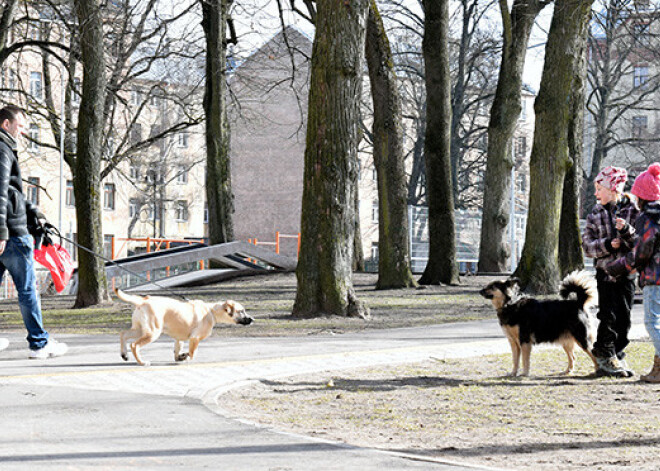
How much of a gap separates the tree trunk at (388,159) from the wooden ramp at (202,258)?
597 centimetres

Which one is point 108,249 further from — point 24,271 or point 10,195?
point 10,195

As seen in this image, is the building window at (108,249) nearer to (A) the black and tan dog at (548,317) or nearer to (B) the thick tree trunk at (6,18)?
(B) the thick tree trunk at (6,18)

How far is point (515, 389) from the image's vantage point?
339 inches

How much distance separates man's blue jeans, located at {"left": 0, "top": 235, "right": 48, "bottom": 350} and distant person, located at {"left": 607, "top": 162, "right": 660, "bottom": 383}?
18.0 ft

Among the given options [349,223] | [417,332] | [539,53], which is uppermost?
[539,53]

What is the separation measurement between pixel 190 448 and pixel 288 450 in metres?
0.56

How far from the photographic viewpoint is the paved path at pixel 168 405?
5387 millimetres

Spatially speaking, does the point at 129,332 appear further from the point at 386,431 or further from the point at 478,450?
the point at 478,450

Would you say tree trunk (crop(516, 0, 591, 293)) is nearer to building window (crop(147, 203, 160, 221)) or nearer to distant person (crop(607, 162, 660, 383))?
distant person (crop(607, 162, 660, 383))

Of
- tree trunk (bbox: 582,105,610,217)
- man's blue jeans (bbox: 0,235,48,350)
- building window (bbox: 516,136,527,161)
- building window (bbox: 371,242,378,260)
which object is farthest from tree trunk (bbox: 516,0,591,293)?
building window (bbox: 371,242,378,260)

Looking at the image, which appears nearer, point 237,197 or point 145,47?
point 145,47

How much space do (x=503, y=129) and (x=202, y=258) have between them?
8.77 m

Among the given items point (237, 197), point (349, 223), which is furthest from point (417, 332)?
point (237, 197)

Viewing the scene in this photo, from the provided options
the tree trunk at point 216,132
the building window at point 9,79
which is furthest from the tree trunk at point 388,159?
the building window at point 9,79
